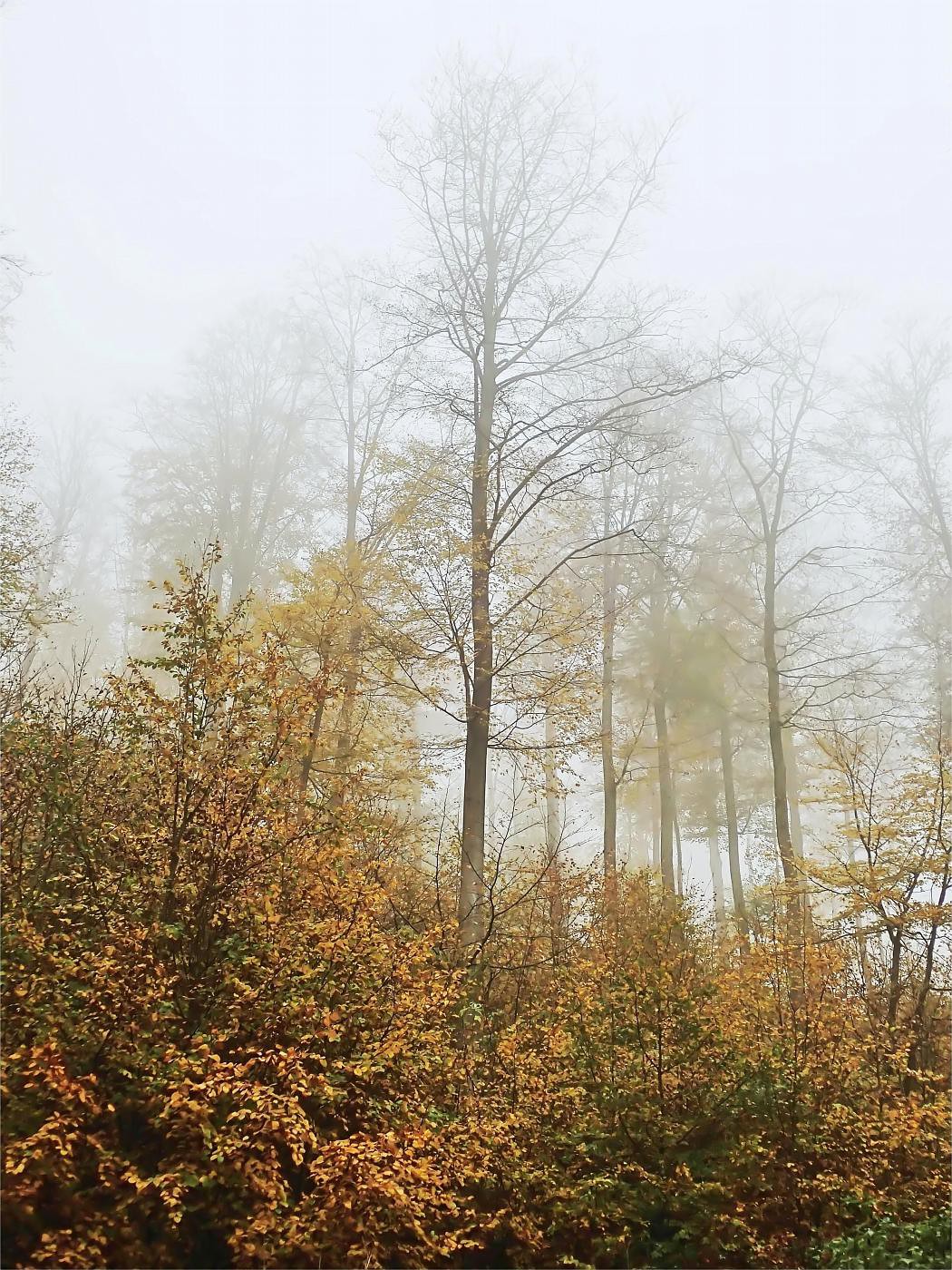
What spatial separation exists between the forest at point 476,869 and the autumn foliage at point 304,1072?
3cm

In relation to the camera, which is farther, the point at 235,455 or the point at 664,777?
the point at 235,455

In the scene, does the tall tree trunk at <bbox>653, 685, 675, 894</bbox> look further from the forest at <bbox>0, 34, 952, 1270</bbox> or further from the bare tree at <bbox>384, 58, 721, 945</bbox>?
the bare tree at <bbox>384, 58, 721, 945</bbox>

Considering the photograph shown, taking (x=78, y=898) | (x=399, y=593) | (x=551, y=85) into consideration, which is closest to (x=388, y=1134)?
(x=78, y=898)

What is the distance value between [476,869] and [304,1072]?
3755 mm

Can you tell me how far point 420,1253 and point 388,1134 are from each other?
30.9 inches

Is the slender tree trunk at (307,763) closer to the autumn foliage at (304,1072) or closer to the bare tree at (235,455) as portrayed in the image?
the autumn foliage at (304,1072)

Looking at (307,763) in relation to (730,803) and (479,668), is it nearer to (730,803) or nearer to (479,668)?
(479,668)

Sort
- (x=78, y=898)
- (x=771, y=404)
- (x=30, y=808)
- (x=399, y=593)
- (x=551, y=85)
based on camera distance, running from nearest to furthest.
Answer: (x=78, y=898) → (x=30, y=808) → (x=399, y=593) → (x=551, y=85) → (x=771, y=404)

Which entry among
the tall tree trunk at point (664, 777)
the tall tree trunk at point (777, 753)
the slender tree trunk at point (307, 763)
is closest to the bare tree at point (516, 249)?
the slender tree trunk at point (307, 763)

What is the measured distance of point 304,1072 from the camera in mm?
3486

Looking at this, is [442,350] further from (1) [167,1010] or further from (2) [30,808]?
(1) [167,1010]

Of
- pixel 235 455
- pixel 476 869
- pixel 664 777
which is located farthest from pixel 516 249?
pixel 235 455

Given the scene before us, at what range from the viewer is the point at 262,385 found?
17812 millimetres

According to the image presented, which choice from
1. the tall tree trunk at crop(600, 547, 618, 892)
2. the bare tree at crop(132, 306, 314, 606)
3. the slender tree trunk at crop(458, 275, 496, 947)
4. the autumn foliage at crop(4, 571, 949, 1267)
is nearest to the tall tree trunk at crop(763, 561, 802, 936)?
the tall tree trunk at crop(600, 547, 618, 892)
